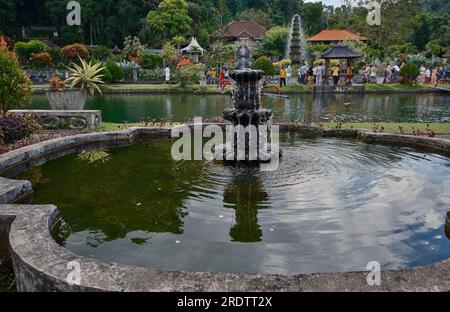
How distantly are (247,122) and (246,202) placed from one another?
2.58 m

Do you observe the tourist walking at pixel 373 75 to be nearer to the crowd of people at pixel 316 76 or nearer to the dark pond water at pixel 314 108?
the crowd of people at pixel 316 76

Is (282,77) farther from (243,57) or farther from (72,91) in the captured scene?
(243,57)

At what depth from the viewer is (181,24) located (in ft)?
148

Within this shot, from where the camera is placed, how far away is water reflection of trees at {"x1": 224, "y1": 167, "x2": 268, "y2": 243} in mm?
4840

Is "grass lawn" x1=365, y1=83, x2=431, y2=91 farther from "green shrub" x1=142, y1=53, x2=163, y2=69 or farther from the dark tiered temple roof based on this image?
"green shrub" x1=142, y1=53, x2=163, y2=69

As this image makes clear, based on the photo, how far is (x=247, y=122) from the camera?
316 inches

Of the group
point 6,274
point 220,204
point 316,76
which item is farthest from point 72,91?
point 316,76

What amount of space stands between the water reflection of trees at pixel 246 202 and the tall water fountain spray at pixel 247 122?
0.50 metres

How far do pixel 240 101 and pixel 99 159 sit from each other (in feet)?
10.2

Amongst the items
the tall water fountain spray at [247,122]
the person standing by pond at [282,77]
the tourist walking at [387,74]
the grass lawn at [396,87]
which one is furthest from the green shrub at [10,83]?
the tourist walking at [387,74]

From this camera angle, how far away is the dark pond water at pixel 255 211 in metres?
4.30

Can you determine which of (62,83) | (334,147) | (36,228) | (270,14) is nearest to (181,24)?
(270,14)

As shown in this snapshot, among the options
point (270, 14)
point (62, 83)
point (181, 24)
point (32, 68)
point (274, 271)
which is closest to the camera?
point (274, 271)
